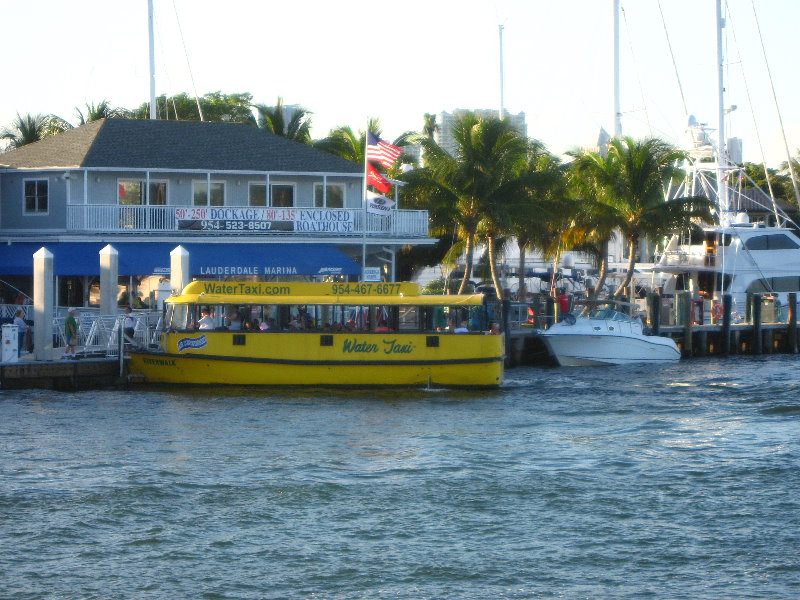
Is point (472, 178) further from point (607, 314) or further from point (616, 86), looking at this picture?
point (616, 86)

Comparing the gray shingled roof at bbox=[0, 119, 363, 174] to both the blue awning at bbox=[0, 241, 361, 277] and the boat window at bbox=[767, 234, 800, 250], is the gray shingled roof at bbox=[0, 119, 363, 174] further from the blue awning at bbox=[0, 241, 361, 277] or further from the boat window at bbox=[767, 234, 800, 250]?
the boat window at bbox=[767, 234, 800, 250]

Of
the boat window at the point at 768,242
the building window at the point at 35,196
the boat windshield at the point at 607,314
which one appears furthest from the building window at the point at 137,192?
the boat window at the point at 768,242

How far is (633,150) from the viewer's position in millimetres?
46656

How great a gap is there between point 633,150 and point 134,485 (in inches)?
1283

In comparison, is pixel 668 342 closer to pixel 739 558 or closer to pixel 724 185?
pixel 724 185

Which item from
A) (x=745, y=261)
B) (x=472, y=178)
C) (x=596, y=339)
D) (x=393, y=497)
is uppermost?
Answer: (x=472, y=178)

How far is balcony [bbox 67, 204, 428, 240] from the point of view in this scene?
123ft

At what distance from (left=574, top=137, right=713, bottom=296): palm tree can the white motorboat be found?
28.5ft

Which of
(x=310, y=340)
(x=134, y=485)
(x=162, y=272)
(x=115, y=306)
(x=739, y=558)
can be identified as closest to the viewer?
(x=739, y=558)

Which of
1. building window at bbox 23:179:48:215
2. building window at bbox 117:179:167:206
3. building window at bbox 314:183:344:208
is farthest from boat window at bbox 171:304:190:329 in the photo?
building window at bbox 314:183:344:208

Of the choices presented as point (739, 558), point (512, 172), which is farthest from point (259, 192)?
point (739, 558)

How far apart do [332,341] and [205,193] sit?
1379 centimetres

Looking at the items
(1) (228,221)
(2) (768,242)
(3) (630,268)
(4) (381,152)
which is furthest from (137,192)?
(2) (768,242)

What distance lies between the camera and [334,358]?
2858cm
